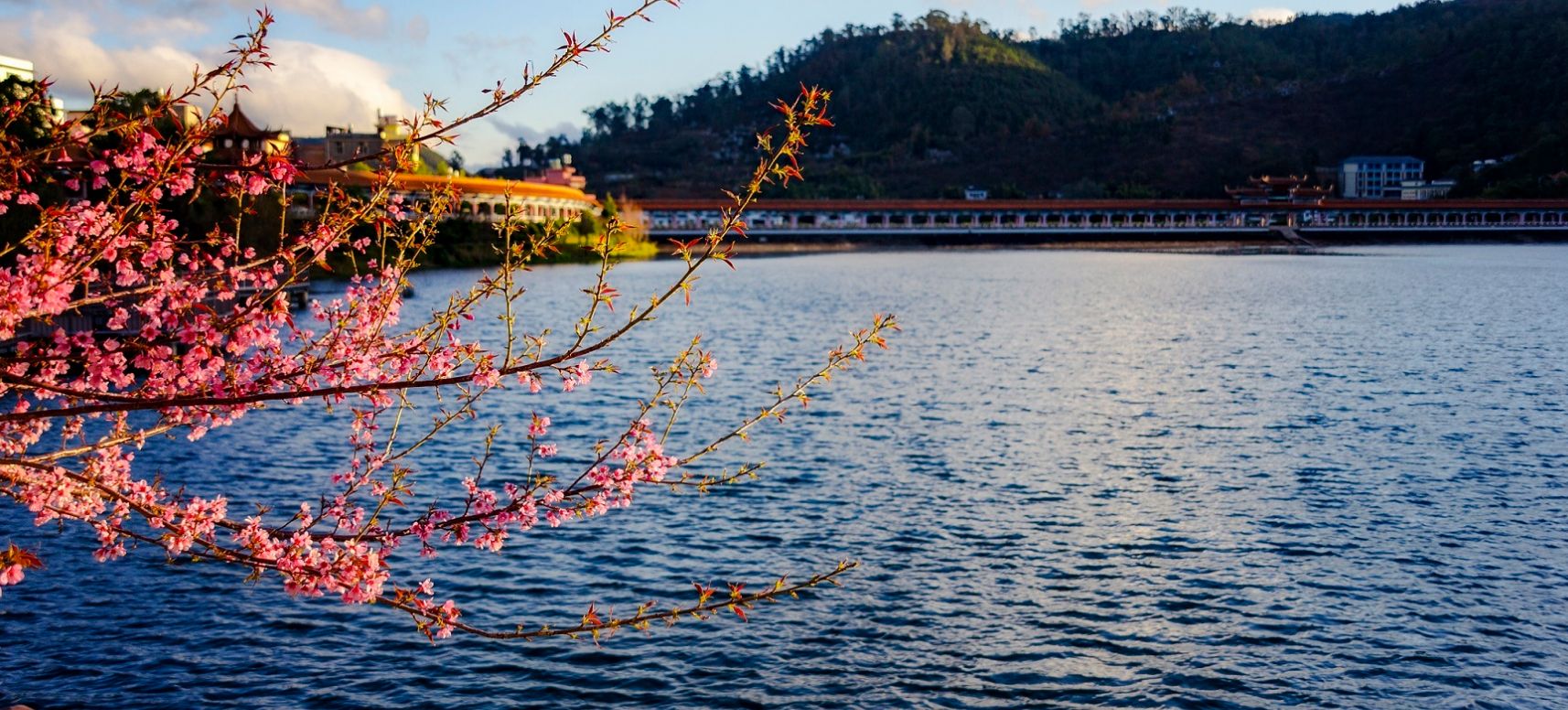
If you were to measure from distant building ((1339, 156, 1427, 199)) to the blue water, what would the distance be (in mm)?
171308

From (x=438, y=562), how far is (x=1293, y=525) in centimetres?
1199

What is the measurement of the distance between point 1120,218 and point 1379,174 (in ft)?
215

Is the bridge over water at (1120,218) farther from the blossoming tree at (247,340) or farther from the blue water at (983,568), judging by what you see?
the blossoming tree at (247,340)

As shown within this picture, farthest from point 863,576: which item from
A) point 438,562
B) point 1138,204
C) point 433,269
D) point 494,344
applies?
point 1138,204

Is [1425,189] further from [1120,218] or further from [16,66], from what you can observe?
[16,66]

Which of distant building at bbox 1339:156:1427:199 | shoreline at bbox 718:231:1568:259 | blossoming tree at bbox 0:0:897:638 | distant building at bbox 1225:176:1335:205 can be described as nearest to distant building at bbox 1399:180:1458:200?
distant building at bbox 1339:156:1427:199

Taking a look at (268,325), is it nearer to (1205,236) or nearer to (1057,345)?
(1057,345)

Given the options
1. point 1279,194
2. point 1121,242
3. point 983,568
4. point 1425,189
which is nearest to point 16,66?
point 983,568

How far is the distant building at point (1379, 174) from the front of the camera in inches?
7589

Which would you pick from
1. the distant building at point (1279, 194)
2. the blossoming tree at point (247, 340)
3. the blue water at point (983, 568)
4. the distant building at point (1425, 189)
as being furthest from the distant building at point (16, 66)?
the distant building at point (1425, 189)

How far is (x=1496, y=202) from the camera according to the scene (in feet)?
451

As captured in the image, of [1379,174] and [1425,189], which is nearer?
[1425,189]

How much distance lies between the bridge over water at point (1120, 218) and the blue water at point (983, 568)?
107814mm

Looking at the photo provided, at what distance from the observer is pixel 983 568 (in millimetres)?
17422
